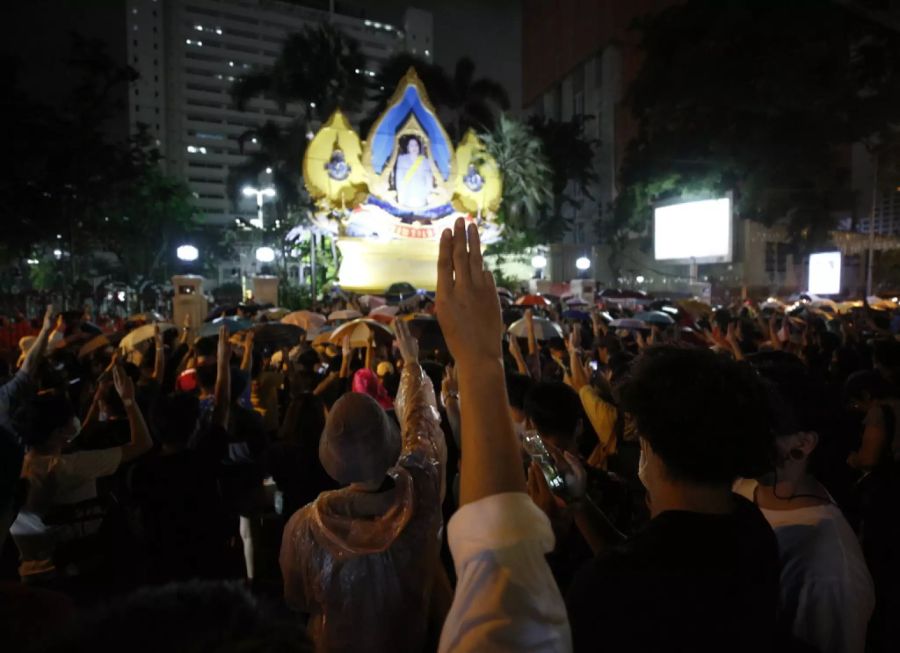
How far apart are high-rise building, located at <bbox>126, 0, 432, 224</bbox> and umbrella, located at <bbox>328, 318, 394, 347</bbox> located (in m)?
80.2

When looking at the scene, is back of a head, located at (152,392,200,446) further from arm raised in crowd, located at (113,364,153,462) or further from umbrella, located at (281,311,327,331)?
umbrella, located at (281,311,327,331)

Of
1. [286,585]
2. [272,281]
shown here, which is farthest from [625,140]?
[286,585]

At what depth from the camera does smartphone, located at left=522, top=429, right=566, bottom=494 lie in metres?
1.94

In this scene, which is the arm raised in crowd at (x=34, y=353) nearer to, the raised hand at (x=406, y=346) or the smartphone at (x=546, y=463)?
the raised hand at (x=406, y=346)

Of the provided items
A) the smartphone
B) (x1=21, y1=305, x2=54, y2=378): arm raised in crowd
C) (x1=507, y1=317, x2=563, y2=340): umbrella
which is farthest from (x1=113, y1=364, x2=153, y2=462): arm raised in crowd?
(x1=507, y1=317, x2=563, y2=340): umbrella

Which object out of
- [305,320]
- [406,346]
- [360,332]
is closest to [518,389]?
[406,346]

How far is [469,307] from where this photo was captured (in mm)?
1178

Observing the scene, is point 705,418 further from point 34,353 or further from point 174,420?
point 34,353

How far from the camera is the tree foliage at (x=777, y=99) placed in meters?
26.2

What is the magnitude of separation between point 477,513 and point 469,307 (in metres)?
0.38

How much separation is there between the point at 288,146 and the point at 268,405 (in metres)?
30.1

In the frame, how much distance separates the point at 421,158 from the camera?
29062 millimetres

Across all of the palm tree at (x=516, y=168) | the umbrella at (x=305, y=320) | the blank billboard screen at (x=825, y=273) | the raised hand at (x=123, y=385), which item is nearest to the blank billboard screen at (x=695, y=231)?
the blank billboard screen at (x=825, y=273)

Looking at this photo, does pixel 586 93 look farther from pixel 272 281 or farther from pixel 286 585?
pixel 286 585
